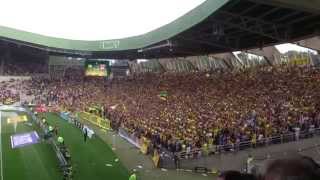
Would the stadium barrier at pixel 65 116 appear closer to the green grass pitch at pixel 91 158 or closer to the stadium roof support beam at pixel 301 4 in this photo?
the green grass pitch at pixel 91 158

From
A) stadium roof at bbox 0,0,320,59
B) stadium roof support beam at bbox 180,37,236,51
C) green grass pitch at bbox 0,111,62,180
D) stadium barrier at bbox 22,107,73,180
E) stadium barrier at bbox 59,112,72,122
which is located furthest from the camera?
stadium barrier at bbox 59,112,72,122

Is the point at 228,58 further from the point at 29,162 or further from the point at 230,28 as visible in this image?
the point at 29,162

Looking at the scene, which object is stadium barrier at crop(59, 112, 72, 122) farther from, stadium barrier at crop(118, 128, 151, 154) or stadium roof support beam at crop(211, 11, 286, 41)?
stadium roof support beam at crop(211, 11, 286, 41)

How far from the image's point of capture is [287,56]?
51125 millimetres

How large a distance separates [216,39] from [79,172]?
82.2 ft

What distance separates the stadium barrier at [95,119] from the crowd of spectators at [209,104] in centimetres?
74

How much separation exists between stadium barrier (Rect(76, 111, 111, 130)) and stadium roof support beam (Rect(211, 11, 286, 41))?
11925 millimetres

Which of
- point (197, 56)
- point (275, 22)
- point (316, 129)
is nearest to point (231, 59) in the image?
point (197, 56)

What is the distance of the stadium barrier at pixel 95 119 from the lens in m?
42.2

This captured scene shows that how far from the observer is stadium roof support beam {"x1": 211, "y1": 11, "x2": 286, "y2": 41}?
3421 centimetres

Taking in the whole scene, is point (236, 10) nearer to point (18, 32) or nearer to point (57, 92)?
point (57, 92)

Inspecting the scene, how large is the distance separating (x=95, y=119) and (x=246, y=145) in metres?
20.8

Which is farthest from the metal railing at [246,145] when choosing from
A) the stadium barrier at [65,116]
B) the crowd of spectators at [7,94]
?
the crowd of spectators at [7,94]

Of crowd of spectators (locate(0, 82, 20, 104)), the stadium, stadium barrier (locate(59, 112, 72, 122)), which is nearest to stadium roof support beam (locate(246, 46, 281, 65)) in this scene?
the stadium
